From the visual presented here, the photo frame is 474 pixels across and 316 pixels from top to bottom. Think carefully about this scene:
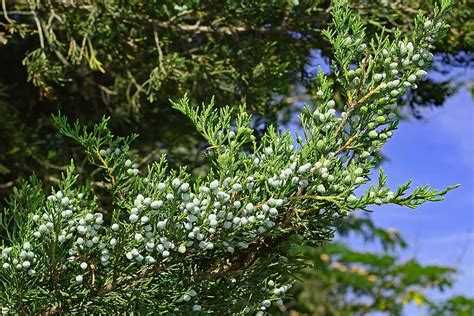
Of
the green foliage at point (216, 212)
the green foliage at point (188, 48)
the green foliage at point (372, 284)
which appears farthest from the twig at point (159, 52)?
the green foliage at point (372, 284)

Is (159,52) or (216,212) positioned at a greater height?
(159,52)

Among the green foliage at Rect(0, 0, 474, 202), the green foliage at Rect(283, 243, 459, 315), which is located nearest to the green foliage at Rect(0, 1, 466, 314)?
the green foliage at Rect(0, 0, 474, 202)

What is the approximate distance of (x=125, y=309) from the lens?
3.13 metres

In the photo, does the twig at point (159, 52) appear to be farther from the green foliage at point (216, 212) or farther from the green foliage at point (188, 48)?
the green foliage at point (216, 212)

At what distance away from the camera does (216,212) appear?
115 inches

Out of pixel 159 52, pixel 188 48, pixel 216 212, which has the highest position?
pixel 188 48

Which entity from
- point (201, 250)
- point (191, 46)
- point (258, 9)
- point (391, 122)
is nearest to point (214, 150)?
point (201, 250)

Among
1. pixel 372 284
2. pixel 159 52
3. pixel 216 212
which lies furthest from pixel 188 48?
pixel 372 284

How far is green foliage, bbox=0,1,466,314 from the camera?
2945mm

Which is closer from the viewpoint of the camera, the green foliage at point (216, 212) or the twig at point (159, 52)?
the green foliage at point (216, 212)

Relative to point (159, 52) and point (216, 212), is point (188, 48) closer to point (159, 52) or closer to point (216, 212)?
point (159, 52)

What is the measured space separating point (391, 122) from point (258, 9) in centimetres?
208

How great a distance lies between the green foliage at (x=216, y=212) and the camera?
2945mm

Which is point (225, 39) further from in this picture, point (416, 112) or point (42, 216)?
point (42, 216)
